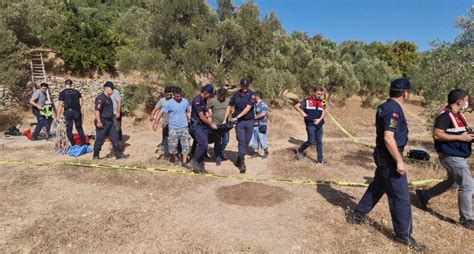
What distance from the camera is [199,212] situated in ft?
17.4

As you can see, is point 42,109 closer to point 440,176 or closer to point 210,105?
point 210,105

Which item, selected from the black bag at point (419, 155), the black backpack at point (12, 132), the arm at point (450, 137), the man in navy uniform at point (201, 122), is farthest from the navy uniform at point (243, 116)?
the black backpack at point (12, 132)

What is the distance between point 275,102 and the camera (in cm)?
2012

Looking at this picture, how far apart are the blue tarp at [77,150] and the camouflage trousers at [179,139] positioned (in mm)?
2860

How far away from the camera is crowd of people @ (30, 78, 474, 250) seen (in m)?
4.25

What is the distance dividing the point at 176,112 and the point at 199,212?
107 inches

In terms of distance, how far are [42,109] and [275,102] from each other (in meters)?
12.7

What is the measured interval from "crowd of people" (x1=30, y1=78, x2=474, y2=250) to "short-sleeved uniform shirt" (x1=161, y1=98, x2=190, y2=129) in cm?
2

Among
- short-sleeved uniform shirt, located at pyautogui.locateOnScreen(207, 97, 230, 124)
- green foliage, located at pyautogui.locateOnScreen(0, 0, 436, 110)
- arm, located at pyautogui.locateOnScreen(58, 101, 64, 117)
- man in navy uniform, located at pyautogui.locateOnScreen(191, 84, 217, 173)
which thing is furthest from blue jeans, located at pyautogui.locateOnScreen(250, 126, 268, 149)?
green foliage, located at pyautogui.locateOnScreen(0, 0, 436, 110)

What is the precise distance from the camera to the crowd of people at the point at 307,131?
13.9 feet

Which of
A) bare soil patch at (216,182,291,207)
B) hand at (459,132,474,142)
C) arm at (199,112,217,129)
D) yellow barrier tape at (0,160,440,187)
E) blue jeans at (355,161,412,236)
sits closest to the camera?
blue jeans at (355,161,412,236)

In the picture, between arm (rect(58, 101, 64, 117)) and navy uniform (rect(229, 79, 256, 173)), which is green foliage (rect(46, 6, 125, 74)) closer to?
arm (rect(58, 101, 64, 117))

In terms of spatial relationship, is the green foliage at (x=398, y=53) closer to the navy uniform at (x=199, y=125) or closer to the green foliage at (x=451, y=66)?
the green foliage at (x=451, y=66)

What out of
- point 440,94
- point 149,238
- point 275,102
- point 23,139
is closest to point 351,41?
point 275,102
